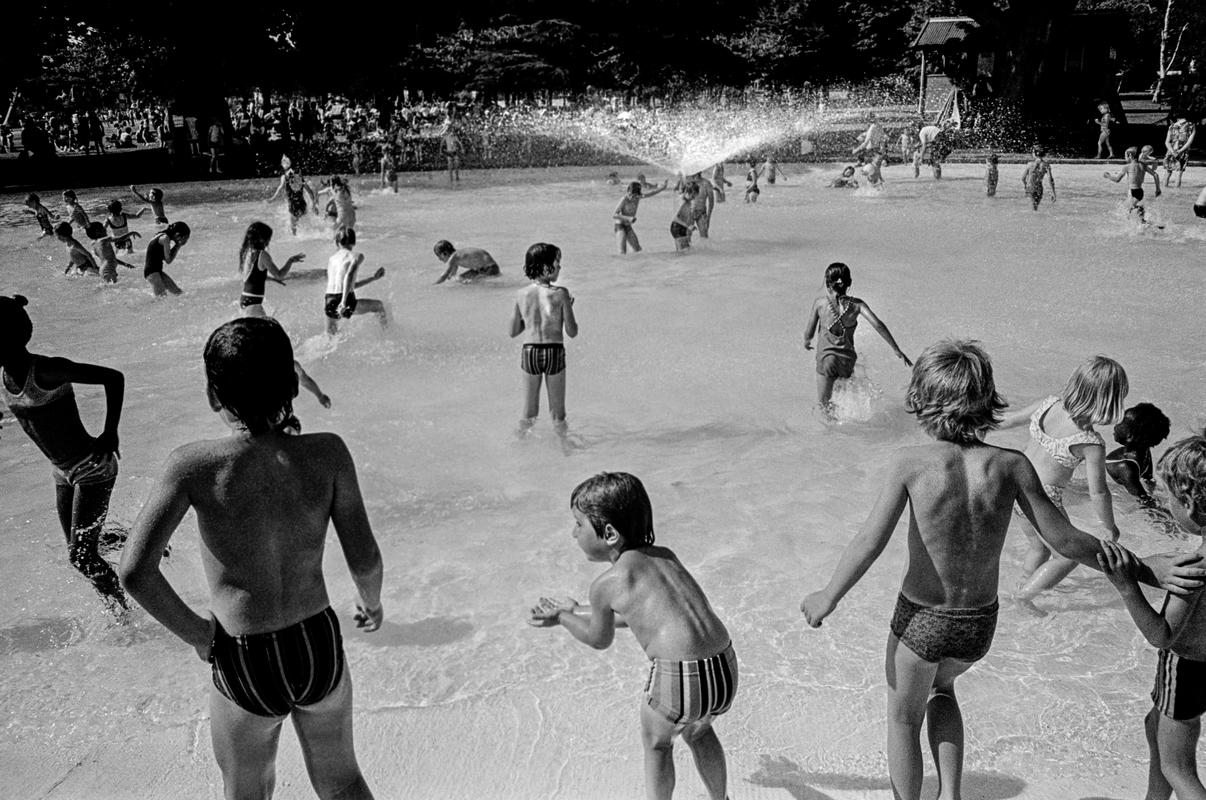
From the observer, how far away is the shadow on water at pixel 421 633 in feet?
16.3

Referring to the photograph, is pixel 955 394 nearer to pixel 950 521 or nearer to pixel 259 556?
pixel 950 521

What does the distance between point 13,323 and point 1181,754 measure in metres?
4.76

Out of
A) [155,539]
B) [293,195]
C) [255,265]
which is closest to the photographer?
[155,539]

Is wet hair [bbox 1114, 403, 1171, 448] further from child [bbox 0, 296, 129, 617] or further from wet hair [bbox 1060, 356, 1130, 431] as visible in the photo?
child [bbox 0, 296, 129, 617]

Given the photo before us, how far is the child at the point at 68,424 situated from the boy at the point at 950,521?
10.7 feet

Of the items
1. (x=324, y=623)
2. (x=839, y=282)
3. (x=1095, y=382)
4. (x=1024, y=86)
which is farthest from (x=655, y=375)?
(x=1024, y=86)

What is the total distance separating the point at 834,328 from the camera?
753 cm

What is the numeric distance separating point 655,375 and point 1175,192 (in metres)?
18.1

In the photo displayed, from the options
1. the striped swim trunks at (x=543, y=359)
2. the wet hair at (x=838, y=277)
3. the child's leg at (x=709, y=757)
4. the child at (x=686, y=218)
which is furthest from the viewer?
the child at (x=686, y=218)

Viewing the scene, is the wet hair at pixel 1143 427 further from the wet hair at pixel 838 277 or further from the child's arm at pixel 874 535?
the child's arm at pixel 874 535

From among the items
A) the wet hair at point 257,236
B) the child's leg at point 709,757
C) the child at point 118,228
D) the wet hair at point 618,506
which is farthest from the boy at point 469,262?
the child's leg at point 709,757

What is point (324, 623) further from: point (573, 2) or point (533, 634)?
point (573, 2)

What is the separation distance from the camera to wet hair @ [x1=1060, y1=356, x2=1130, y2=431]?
181 inches

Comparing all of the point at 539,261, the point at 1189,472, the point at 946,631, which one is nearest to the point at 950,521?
the point at 946,631
